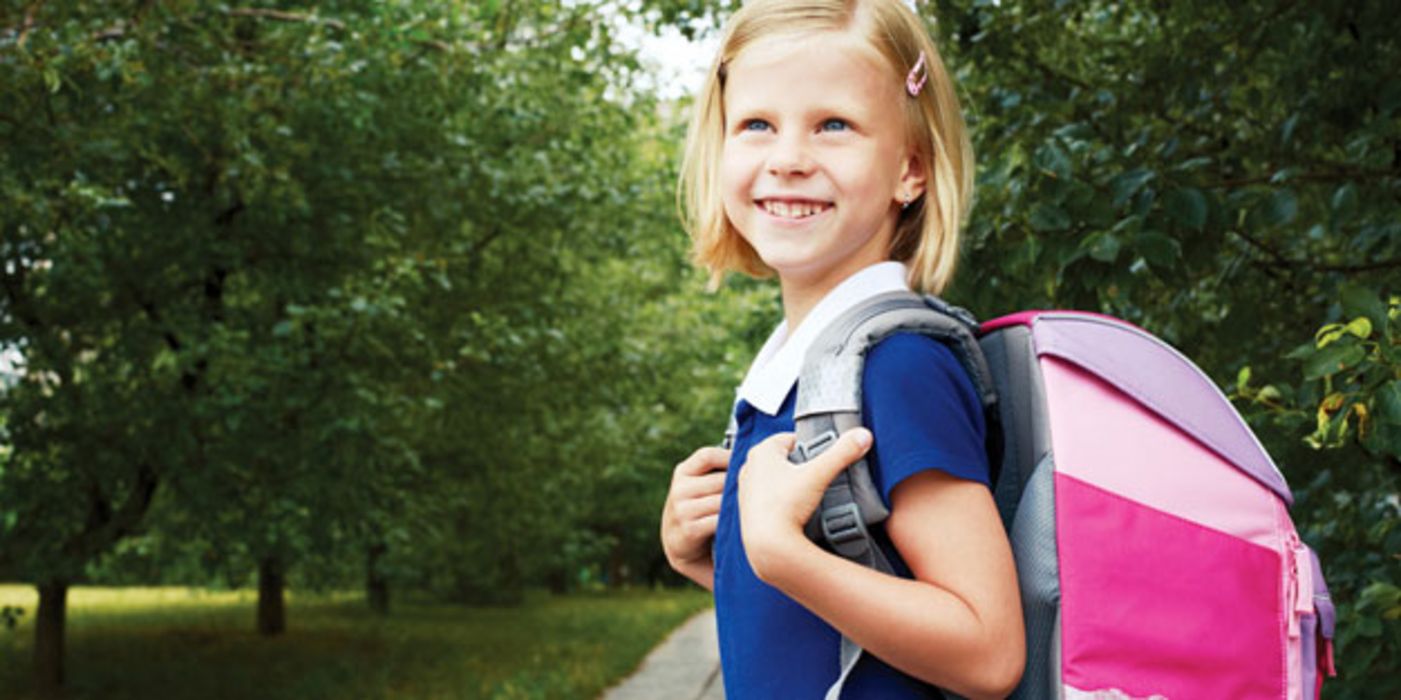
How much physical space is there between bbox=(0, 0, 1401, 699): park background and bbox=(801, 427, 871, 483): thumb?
1.18 m

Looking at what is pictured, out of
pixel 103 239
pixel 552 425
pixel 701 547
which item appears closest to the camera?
pixel 701 547

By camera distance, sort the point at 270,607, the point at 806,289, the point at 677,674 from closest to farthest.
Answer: the point at 806,289 → the point at 677,674 → the point at 270,607

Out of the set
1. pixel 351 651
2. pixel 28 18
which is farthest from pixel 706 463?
pixel 351 651

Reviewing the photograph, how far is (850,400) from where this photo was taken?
1.41m

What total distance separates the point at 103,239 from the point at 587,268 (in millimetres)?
5626

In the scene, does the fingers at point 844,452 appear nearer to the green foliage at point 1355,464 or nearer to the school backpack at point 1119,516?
the school backpack at point 1119,516

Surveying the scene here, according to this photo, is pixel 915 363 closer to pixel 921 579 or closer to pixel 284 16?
pixel 921 579

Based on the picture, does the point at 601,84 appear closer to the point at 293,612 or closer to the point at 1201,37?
the point at 1201,37

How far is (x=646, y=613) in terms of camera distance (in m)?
22.9

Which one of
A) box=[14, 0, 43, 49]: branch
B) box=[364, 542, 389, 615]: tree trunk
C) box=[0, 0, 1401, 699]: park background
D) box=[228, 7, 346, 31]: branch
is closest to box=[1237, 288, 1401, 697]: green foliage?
box=[0, 0, 1401, 699]: park background

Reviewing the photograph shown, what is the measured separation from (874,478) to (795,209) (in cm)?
38

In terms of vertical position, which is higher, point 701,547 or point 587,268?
point 587,268

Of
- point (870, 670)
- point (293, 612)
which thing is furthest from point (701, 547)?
point (293, 612)

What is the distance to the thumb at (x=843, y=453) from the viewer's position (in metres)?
1.37
